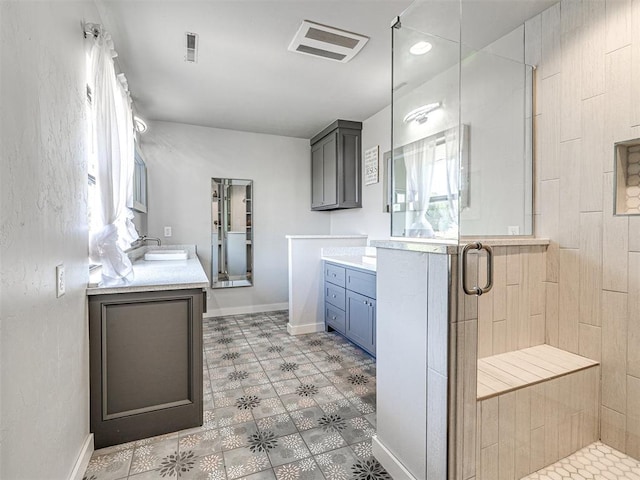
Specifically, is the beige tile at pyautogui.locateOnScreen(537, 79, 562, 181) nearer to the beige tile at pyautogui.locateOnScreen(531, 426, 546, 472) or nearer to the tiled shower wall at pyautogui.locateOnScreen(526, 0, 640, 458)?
the tiled shower wall at pyautogui.locateOnScreen(526, 0, 640, 458)

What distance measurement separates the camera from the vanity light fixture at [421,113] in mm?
2372

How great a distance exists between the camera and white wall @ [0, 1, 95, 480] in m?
0.92

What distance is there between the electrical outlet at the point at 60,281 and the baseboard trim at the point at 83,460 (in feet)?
2.78

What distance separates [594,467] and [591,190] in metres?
1.46

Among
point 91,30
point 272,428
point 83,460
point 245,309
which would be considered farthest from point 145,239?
point 272,428

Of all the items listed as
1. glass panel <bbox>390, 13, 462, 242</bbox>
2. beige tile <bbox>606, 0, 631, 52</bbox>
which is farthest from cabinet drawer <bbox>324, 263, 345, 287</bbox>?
beige tile <bbox>606, 0, 631, 52</bbox>

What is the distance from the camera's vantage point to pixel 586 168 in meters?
1.90

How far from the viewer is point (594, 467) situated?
1.64m

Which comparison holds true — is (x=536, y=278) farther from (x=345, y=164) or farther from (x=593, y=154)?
(x=345, y=164)

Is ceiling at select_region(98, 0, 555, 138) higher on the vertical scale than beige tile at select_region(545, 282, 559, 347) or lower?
higher

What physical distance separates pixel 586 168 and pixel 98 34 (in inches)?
114

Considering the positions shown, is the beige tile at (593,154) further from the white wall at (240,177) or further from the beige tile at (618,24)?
the white wall at (240,177)

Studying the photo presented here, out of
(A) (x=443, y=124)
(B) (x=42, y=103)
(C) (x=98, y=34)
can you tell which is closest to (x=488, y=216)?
(A) (x=443, y=124)

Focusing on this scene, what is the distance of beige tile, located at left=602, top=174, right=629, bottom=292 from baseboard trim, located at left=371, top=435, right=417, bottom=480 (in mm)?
1488
